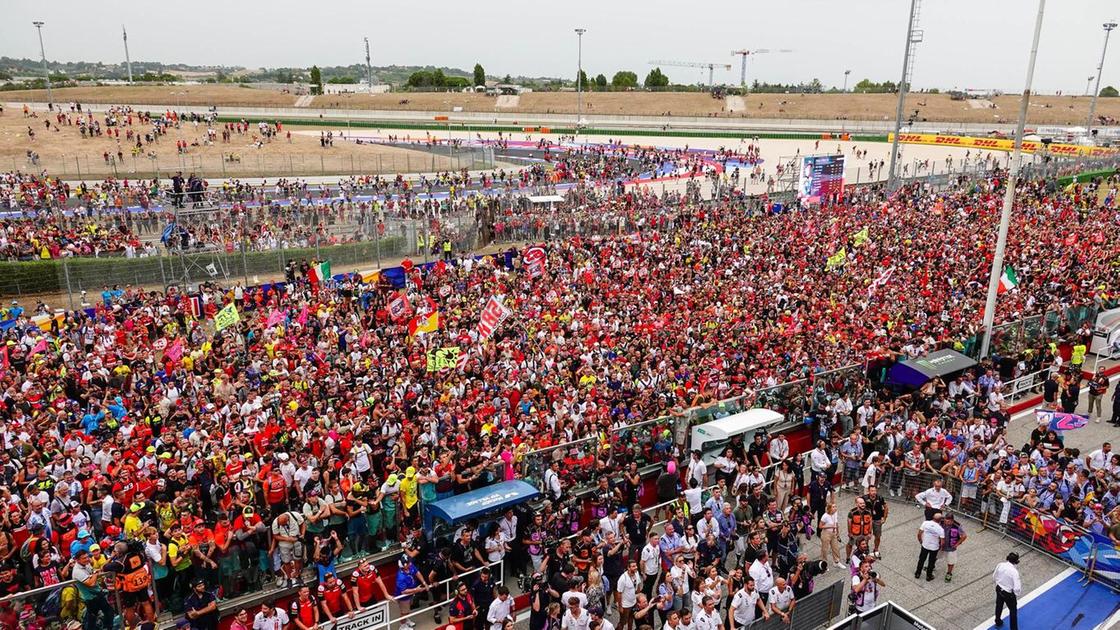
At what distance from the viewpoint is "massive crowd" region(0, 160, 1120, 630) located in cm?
1059

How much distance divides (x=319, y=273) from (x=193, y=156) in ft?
131

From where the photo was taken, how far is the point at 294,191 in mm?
44812

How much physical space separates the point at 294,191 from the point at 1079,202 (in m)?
41.4

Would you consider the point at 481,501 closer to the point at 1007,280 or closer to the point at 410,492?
the point at 410,492

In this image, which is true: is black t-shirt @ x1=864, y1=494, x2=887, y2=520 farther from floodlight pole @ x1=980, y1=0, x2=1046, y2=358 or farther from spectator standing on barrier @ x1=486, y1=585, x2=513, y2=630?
floodlight pole @ x1=980, y1=0, x2=1046, y2=358

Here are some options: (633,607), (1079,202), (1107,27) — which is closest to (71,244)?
(633,607)

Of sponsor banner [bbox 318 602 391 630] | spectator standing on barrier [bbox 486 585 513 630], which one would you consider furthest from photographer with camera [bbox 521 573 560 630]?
sponsor banner [bbox 318 602 391 630]

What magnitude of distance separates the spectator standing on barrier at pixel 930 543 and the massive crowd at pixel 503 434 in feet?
2.62

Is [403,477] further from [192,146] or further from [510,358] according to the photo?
[192,146]

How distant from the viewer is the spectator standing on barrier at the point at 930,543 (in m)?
11.6

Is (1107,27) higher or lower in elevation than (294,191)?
higher

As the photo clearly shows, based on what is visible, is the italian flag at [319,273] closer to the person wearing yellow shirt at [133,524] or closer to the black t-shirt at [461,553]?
the person wearing yellow shirt at [133,524]

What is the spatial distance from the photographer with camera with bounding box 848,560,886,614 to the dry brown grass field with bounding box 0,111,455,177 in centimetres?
5067

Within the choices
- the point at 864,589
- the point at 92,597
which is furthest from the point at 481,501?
the point at 864,589
